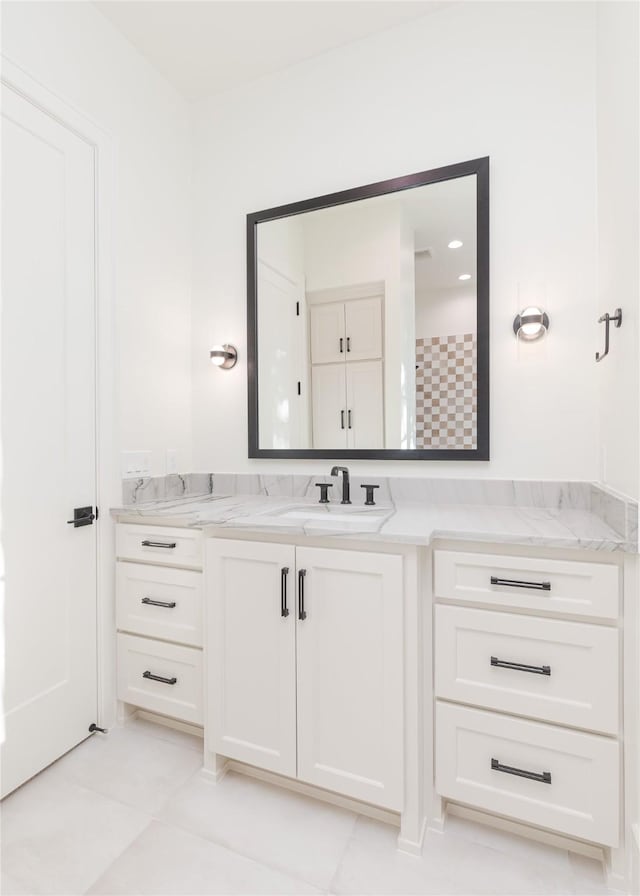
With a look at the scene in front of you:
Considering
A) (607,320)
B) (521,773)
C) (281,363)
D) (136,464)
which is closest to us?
(521,773)

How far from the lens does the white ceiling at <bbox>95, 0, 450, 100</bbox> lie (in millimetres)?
1862

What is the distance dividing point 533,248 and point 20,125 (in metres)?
1.89

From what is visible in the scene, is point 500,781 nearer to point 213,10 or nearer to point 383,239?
point 383,239

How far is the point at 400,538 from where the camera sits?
126 centimetres

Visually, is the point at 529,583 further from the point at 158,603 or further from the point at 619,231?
the point at 158,603

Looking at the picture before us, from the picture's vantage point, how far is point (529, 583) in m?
1.26

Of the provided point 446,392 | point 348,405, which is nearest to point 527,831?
point 446,392

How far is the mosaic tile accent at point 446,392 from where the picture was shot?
6.02 ft

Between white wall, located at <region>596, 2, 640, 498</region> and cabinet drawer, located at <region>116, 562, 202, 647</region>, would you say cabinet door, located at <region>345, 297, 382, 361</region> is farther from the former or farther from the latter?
cabinet drawer, located at <region>116, 562, 202, 647</region>

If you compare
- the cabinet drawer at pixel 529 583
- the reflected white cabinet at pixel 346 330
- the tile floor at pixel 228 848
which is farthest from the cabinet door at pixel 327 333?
the tile floor at pixel 228 848

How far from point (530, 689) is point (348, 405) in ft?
4.08

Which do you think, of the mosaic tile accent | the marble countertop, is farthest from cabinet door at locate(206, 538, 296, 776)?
the mosaic tile accent

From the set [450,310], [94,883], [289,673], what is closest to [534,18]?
[450,310]

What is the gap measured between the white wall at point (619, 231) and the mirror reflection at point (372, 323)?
17.7 inches
